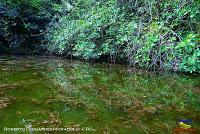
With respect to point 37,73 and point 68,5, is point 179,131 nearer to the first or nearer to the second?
point 37,73

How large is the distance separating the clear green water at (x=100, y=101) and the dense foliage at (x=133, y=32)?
1.90 feet

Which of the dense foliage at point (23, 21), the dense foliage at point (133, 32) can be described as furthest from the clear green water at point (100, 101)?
the dense foliage at point (23, 21)

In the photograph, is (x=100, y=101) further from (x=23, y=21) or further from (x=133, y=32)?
(x=23, y=21)

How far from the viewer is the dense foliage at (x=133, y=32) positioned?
6582mm

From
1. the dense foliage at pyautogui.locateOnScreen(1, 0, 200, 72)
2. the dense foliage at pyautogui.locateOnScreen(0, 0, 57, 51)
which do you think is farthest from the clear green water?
the dense foliage at pyautogui.locateOnScreen(0, 0, 57, 51)

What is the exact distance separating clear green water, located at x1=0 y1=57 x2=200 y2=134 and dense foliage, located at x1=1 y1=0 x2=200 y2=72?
22.8 inches

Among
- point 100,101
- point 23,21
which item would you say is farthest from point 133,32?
point 23,21

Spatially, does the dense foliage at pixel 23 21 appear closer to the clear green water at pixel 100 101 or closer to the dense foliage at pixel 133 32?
the dense foliage at pixel 133 32

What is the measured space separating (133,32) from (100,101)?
3.59 meters

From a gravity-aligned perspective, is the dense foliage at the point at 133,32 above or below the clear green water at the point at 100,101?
above

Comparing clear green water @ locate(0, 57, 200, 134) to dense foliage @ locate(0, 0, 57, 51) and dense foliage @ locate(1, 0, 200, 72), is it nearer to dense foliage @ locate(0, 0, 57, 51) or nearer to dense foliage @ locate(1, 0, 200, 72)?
dense foliage @ locate(1, 0, 200, 72)

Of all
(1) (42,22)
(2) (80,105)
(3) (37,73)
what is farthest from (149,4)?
(1) (42,22)

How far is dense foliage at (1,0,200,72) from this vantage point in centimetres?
658

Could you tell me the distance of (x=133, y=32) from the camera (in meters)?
7.30
